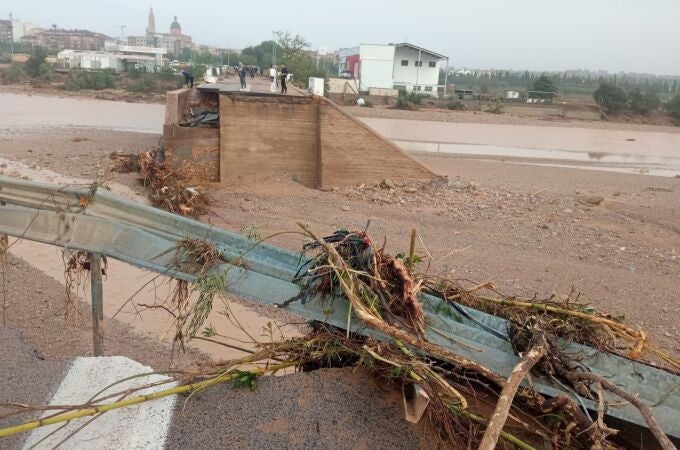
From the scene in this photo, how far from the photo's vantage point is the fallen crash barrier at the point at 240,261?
2.45m

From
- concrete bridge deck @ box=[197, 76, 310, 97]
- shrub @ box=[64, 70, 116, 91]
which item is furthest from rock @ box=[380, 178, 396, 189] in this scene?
shrub @ box=[64, 70, 116, 91]

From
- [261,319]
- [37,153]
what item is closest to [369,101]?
[37,153]

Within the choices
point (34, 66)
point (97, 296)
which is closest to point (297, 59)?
point (34, 66)

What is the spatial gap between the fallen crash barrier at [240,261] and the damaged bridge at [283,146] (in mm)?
9595

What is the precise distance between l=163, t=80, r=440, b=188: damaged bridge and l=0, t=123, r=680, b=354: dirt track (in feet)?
1.51

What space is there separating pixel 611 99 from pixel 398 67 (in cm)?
2064

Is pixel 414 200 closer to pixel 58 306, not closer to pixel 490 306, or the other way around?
pixel 58 306

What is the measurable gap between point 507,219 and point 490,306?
9.12 m

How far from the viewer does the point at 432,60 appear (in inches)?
2405

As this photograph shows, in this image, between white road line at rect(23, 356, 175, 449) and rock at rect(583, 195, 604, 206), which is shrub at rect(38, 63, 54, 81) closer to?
rock at rect(583, 195, 604, 206)

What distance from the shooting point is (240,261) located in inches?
112

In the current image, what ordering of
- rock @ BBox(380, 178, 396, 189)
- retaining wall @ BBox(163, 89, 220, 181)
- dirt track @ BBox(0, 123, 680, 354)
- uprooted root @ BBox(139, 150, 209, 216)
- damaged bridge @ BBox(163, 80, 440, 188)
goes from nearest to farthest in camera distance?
dirt track @ BBox(0, 123, 680, 354), uprooted root @ BBox(139, 150, 209, 216), retaining wall @ BBox(163, 89, 220, 181), damaged bridge @ BBox(163, 80, 440, 188), rock @ BBox(380, 178, 396, 189)

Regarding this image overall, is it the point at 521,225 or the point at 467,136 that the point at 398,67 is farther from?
the point at 521,225

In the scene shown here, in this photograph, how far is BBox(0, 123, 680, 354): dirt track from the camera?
792 cm
